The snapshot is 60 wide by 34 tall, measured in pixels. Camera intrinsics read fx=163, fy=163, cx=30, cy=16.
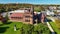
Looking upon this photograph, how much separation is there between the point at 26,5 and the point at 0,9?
4.11 ft

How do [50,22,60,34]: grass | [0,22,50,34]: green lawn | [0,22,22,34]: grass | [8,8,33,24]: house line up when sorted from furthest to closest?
[8,8,33,24]: house < [50,22,60,34]: grass < [0,22,22,34]: grass < [0,22,50,34]: green lawn

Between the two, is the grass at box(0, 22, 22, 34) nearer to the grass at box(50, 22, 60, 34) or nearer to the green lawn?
the green lawn

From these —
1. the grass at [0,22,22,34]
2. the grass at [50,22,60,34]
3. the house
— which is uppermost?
the house

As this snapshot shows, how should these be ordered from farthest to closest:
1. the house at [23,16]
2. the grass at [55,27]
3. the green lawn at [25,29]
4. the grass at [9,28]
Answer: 1. the house at [23,16]
2. the grass at [55,27]
3. the grass at [9,28]
4. the green lawn at [25,29]

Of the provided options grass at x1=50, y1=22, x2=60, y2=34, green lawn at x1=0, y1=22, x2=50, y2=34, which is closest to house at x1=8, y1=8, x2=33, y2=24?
green lawn at x1=0, y1=22, x2=50, y2=34

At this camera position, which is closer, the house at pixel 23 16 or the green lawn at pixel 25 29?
the green lawn at pixel 25 29

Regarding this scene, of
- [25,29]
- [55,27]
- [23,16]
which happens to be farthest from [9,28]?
[55,27]

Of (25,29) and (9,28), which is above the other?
(25,29)

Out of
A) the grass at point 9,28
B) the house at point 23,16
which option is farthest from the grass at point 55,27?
the grass at point 9,28

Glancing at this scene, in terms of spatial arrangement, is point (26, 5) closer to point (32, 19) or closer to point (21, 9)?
point (21, 9)

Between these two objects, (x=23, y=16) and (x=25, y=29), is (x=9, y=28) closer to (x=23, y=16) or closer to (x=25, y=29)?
(x=25, y=29)

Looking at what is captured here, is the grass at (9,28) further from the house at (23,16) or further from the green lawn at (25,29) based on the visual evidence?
the house at (23,16)

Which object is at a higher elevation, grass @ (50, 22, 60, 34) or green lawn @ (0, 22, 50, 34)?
green lawn @ (0, 22, 50, 34)

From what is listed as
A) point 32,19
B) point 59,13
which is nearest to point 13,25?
point 32,19
